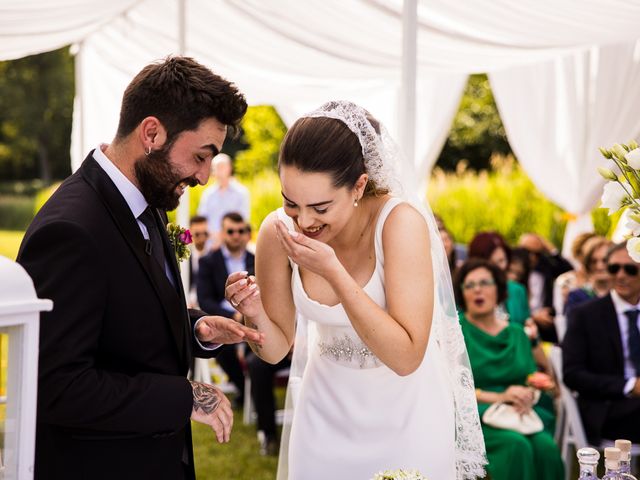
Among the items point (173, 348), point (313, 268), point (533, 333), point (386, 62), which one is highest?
point (386, 62)

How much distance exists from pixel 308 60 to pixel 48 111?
2972 cm

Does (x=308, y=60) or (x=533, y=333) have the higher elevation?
(x=308, y=60)

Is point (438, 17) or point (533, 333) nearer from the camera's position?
point (438, 17)

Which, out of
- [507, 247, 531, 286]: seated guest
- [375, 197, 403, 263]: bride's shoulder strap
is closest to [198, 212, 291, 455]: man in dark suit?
[507, 247, 531, 286]: seated guest

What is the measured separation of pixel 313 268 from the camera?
245 cm

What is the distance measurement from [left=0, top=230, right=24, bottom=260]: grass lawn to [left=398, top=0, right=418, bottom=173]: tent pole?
19.4 meters

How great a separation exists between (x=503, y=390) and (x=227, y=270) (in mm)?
2896

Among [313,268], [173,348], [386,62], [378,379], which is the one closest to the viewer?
[173,348]

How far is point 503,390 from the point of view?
5309mm

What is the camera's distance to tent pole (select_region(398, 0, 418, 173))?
4398 millimetres

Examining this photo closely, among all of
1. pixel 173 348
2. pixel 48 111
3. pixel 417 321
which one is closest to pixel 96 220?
pixel 173 348

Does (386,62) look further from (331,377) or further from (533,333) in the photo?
(331,377)

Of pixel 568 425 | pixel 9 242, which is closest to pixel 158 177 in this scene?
pixel 568 425

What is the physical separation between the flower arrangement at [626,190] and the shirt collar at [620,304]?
293 centimetres
